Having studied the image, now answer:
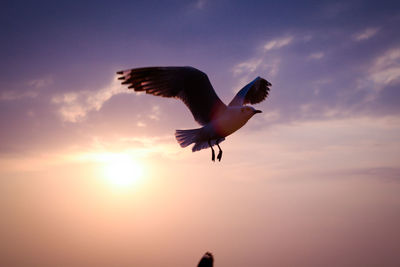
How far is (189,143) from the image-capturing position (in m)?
12.3

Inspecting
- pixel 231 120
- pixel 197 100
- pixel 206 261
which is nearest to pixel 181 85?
pixel 197 100

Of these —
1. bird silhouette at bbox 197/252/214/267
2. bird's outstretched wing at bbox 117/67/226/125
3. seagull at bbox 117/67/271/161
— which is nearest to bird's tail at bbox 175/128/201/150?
seagull at bbox 117/67/271/161

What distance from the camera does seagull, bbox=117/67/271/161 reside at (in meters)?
11.5

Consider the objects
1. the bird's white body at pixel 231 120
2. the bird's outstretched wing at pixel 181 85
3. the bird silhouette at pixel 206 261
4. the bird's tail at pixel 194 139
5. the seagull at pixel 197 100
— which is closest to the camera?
the bird silhouette at pixel 206 261

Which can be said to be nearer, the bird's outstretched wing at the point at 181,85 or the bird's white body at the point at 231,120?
the bird's white body at the point at 231,120

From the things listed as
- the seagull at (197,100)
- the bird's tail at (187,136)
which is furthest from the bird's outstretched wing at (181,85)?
the bird's tail at (187,136)

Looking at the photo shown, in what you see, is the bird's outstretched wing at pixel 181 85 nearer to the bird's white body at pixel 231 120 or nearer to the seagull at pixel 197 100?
the seagull at pixel 197 100

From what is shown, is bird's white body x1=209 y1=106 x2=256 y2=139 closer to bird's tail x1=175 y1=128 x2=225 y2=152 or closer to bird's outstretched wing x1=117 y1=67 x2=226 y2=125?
bird's tail x1=175 y1=128 x2=225 y2=152

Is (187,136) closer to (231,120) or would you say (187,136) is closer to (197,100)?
(197,100)

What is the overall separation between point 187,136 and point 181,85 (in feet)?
5.56

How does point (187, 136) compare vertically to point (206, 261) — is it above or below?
above

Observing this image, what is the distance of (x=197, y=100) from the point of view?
12359mm

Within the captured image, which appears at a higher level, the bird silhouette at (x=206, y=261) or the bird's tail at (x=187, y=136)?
the bird's tail at (x=187, y=136)

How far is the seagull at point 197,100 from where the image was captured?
452 inches
